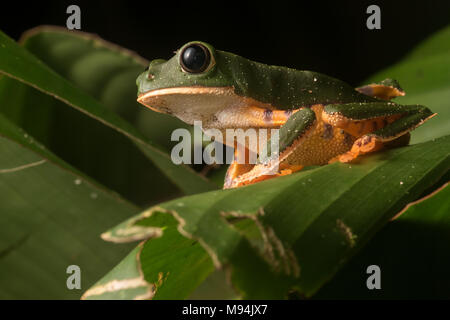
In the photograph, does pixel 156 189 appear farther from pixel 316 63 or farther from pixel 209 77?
pixel 316 63

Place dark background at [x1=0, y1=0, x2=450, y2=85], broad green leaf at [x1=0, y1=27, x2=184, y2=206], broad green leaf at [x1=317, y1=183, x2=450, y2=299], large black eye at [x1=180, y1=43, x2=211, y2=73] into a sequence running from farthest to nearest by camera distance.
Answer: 1. dark background at [x1=0, y1=0, x2=450, y2=85]
2. broad green leaf at [x1=0, y1=27, x2=184, y2=206]
3. large black eye at [x1=180, y1=43, x2=211, y2=73]
4. broad green leaf at [x1=317, y1=183, x2=450, y2=299]

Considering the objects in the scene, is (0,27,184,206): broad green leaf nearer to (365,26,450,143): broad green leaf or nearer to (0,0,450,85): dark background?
(365,26,450,143): broad green leaf

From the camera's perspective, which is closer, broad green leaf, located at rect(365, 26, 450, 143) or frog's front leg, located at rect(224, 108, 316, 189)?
frog's front leg, located at rect(224, 108, 316, 189)

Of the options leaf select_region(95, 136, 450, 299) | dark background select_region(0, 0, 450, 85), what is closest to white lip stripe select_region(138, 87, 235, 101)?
leaf select_region(95, 136, 450, 299)

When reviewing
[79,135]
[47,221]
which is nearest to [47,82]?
[47,221]

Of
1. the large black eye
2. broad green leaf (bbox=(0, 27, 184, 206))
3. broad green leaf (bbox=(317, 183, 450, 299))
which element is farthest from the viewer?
broad green leaf (bbox=(0, 27, 184, 206))

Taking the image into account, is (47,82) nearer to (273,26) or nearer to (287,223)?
(287,223)
